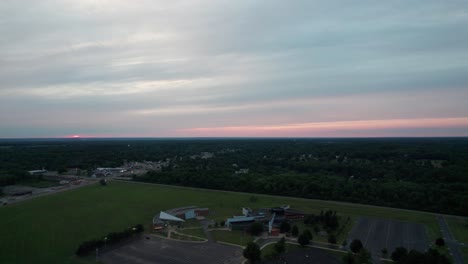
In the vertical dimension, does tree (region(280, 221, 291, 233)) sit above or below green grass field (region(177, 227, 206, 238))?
above

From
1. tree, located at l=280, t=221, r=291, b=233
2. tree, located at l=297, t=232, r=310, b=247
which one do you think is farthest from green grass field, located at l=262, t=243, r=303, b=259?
tree, located at l=280, t=221, r=291, b=233

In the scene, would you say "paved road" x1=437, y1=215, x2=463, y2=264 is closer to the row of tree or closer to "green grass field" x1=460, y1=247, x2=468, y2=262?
"green grass field" x1=460, y1=247, x2=468, y2=262

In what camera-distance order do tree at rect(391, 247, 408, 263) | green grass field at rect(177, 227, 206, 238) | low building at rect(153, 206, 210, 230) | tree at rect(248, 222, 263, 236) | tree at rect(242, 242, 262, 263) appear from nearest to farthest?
tree at rect(391, 247, 408, 263) < tree at rect(242, 242, 262, 263) < tree at rect(248, 222, 263, 236) < green grass field at rect(177, 227, 206, 238) < low building at rect(153, 206, 210, 230)

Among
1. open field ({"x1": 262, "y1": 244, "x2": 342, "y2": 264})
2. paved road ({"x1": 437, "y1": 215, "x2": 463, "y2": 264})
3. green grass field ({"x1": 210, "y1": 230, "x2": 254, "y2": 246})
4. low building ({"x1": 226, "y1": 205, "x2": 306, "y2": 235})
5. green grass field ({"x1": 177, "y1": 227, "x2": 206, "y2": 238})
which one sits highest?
low building ({"x1": 226, "y1": 205, "x2": 306, "y2": 235})

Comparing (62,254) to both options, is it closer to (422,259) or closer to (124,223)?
(124,223)

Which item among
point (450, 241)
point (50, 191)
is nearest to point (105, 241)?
point (50, 191)

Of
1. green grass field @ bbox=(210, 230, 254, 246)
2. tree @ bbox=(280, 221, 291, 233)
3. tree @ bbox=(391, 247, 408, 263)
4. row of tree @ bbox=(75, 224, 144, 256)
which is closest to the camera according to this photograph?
tree @ bbox=(391, 247, 408, 263)

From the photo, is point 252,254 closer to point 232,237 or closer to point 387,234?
point 232,237

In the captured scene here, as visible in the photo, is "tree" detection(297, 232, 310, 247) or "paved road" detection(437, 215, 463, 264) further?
"tree" detection(297, 232, 310, 247)

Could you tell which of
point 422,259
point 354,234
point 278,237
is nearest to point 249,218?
point 278,237
